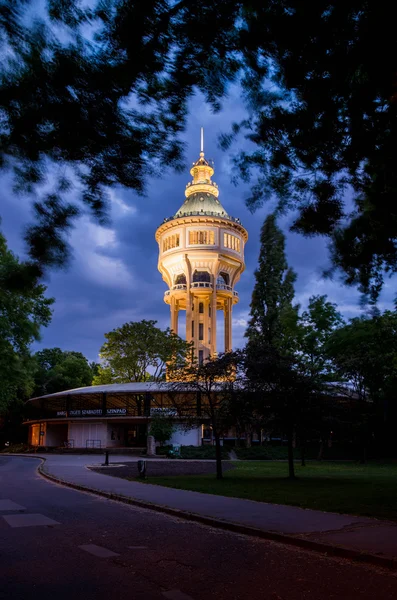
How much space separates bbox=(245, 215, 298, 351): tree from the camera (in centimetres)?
5669

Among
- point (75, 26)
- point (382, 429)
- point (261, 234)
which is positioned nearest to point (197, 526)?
point (75, 26)

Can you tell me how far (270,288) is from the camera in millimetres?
57969

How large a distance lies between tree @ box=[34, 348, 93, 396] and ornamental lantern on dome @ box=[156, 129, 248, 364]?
1571cm

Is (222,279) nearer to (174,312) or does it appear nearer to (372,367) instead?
(174,312)

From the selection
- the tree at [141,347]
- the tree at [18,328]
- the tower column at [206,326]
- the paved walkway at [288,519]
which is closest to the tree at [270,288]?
the tree at [141,347]

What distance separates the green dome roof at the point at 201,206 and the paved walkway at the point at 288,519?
61.4 metres

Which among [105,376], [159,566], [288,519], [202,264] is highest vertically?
[202,264]

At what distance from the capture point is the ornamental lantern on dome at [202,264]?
73875 millimetres

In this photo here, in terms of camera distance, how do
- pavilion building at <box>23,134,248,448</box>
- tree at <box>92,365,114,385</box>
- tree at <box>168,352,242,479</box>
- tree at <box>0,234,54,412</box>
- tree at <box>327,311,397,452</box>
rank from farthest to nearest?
tree at <box>92,365,114,385</box> < pavilion building at <box>23,134,248,448</box> < tree at <box>327,311,397,452</box> < tree at <box>0,234,54,412</box> < tree at <box>168,352,242,479</box>

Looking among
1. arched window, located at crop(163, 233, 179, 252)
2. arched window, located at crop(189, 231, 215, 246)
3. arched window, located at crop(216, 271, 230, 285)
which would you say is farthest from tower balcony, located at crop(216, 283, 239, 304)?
arched window, located at crop(163, 233, 179, 252)

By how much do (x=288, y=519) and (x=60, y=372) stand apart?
68.9 metres

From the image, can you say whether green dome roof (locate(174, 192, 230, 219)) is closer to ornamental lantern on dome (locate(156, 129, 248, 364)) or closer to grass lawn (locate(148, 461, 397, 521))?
ornamental lantern on dome (locate(156, 129, 248, 364))

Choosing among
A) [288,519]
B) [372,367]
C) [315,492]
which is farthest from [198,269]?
[288,519]

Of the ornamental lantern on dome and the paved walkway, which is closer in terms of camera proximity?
the paved walkway
